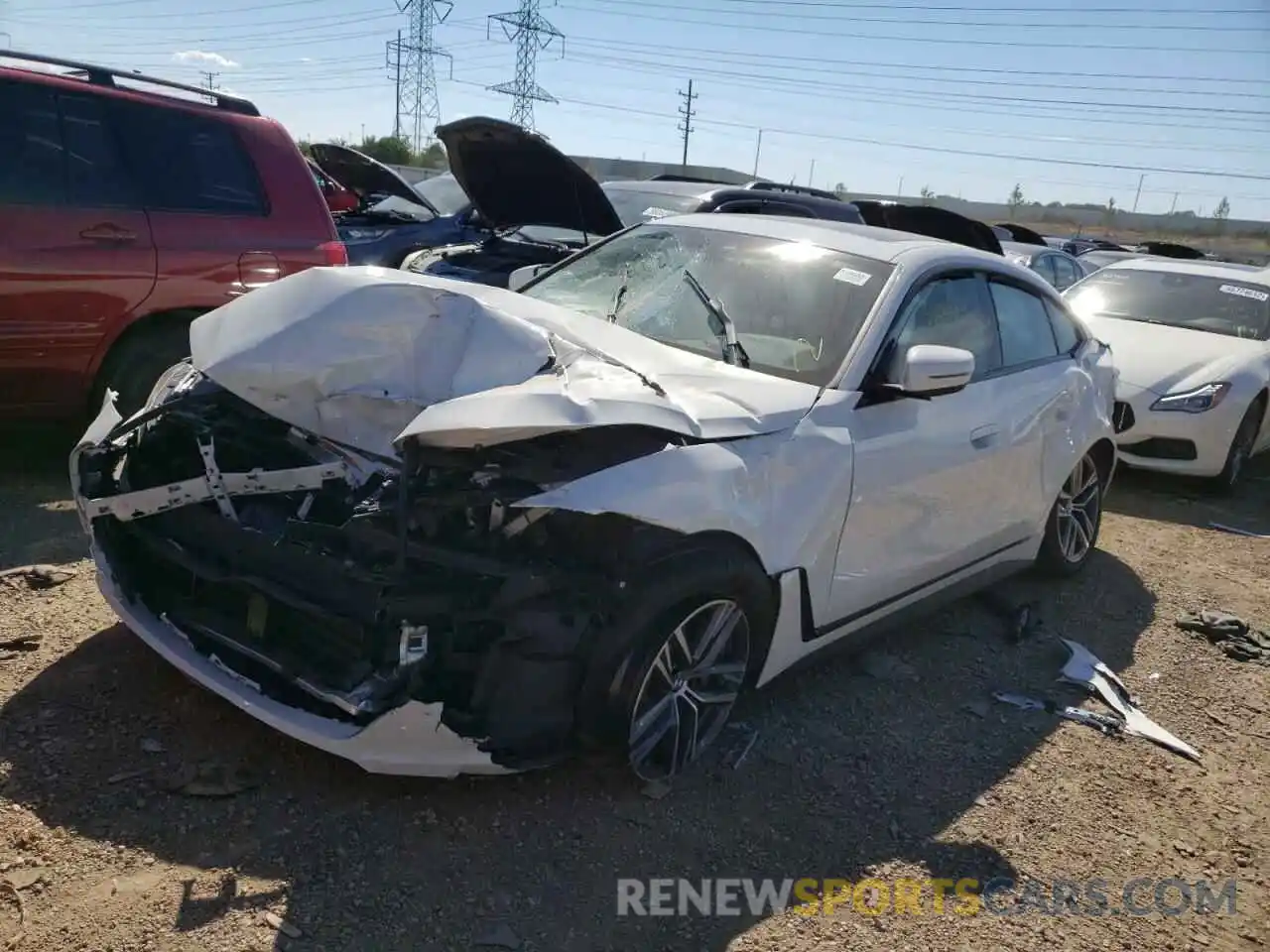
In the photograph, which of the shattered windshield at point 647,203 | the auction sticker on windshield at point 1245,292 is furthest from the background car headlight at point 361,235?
the auction sticker on windshield at point 1245,292

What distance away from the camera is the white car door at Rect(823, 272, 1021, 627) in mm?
3473

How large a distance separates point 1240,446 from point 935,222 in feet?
14.0

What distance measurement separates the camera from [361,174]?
10.3 m

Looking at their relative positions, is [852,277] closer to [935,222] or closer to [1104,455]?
[1104,455]

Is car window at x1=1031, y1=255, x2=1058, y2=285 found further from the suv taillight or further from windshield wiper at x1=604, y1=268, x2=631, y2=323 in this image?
windshield wiper at x1=604, y1=268, x2=631, y2=323

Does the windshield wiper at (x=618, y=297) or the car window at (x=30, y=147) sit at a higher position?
the car window at (x=30, y=147)

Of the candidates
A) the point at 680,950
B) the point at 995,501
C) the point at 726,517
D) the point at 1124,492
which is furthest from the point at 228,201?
the point at 1124,492

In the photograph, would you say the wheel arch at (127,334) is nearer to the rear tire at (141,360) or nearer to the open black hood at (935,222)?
the rear tire at (141,360)

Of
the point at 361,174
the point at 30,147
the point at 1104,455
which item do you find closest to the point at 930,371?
the point at 1104,455

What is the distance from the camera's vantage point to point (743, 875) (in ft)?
9.07

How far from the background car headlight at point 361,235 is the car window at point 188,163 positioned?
3.68 m

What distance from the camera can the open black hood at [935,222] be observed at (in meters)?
10.5

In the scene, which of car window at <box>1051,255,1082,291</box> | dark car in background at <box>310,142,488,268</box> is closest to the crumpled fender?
dark car in background at <box>310,142,488,268</box>

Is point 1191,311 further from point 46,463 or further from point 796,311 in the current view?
point 46,463
